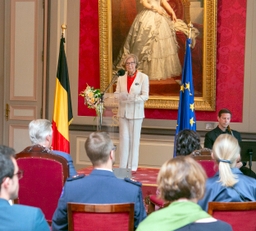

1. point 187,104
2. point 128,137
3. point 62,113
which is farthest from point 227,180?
point 128,137

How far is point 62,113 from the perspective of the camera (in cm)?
685

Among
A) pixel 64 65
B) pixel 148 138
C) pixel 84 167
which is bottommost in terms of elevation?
pixel 84 167

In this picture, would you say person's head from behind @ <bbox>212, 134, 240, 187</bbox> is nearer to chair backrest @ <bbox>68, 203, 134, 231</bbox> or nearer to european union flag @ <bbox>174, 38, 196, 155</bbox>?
chair backrest @ <bbox>68, 203, 134, 231</bbox>

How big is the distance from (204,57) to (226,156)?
525cm

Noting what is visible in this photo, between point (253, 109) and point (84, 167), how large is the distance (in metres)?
2.98

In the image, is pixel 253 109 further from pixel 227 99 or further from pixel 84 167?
pixel 84 167

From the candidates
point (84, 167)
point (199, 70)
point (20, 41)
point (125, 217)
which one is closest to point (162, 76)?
point (199, 70)

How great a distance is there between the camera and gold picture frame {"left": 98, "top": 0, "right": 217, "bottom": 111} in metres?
8.04

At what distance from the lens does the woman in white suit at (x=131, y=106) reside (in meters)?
7.28

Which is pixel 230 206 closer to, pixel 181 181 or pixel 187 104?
pixel 181 181

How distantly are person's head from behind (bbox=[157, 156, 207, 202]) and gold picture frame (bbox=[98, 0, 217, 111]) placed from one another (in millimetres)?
6074

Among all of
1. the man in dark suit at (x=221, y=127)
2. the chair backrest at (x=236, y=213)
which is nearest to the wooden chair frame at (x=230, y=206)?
the chair backrest at (x=236, y=213)

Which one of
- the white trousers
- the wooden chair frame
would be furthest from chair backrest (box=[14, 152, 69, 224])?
the white trousers

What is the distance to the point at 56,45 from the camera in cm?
898
